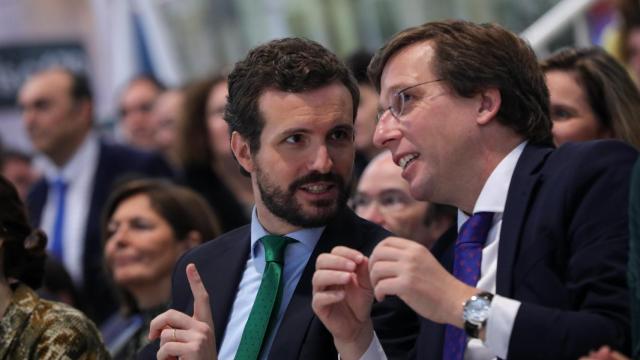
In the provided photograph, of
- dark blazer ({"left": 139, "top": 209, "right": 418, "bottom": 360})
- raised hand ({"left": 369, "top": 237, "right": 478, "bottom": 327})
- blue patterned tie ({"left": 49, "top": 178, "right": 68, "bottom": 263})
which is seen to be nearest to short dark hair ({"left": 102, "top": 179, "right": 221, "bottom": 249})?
dark blazer ({"left": 139, "top": 209, "right": 418, "bottom": 360})

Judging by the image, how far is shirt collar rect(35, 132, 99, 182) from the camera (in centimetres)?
703

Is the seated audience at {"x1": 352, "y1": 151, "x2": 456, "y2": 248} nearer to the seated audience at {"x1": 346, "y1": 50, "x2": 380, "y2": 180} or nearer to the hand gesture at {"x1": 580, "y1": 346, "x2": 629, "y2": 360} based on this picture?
the seated audience at {"x1": 346, "y1": 50, "x2": 380, "y2": 180}

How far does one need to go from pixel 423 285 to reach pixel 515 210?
0.35m

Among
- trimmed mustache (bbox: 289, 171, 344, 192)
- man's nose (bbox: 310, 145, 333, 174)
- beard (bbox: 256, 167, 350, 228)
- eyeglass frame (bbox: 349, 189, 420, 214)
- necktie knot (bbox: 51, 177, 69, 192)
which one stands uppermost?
man's nose (bbox: 310, 145, 333, 174)

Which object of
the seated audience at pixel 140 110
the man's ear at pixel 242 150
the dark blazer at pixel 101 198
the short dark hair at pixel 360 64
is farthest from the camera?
the seated audience at pixel 140 110

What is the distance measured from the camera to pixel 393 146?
335 centimetres

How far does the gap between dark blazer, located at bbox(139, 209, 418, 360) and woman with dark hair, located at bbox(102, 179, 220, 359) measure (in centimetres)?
129

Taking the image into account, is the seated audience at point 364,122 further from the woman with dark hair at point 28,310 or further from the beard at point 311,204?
the beard at point 311,204

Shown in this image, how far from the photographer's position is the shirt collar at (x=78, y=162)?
7031mm

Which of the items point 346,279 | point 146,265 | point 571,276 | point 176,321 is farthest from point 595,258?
point 146,265

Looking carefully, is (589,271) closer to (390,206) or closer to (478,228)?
(478,228)

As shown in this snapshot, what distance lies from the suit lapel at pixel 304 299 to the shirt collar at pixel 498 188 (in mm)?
484

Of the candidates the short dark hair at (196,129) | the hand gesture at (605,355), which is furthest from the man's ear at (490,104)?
the short dark hair at (196,129)

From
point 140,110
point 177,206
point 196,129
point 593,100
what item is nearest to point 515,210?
point 593,100
